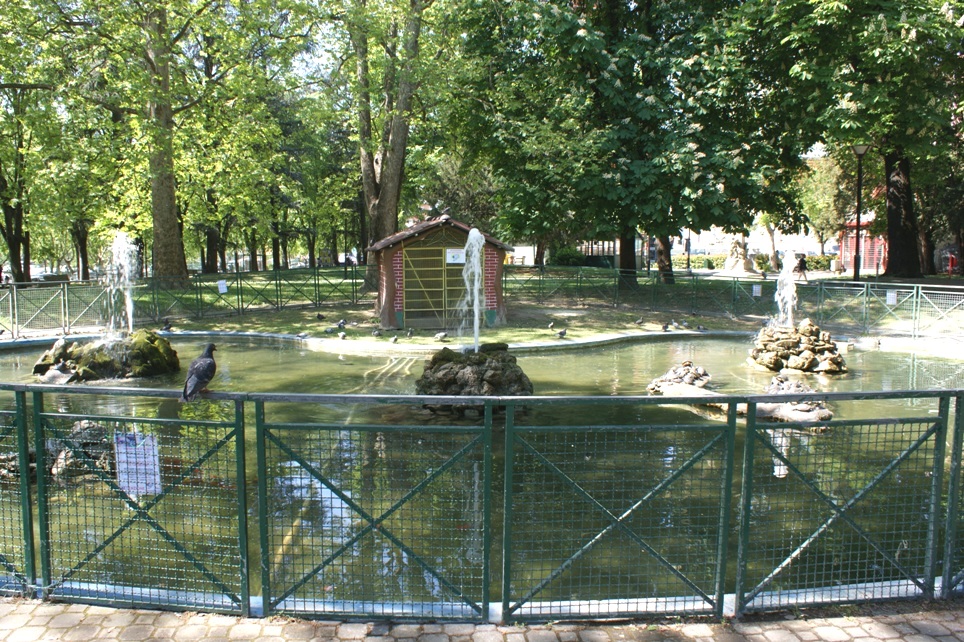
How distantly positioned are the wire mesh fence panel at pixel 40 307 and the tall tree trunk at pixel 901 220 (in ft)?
102

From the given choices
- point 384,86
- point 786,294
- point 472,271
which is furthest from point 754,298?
point 384,86

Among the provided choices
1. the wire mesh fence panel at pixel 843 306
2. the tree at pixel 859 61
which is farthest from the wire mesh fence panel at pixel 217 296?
the wire mesh fence panel at pixel 843 306

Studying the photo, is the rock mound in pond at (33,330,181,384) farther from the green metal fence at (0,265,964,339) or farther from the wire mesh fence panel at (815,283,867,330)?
the wire mesh fence panel at (815,283,867,330)

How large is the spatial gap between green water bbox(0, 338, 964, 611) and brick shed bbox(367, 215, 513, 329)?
5.78 meters

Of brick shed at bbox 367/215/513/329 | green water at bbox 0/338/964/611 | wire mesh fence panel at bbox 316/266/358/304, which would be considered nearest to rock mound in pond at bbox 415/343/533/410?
green water at bbox 0/338/964/611

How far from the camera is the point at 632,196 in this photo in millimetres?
22859

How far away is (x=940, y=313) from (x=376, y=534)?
19.0 m

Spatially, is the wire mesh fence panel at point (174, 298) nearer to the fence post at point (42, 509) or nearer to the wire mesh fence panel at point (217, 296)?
the wire mesh fence panel at point (217, 296)

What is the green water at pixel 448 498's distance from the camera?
16.8ft

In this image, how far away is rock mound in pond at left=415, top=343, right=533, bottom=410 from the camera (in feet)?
36.5

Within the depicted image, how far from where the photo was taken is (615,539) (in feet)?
20.6

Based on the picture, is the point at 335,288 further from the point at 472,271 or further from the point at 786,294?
the point at 786,294

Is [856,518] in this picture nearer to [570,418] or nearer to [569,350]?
[570,418]

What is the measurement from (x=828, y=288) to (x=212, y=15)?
2156cm
